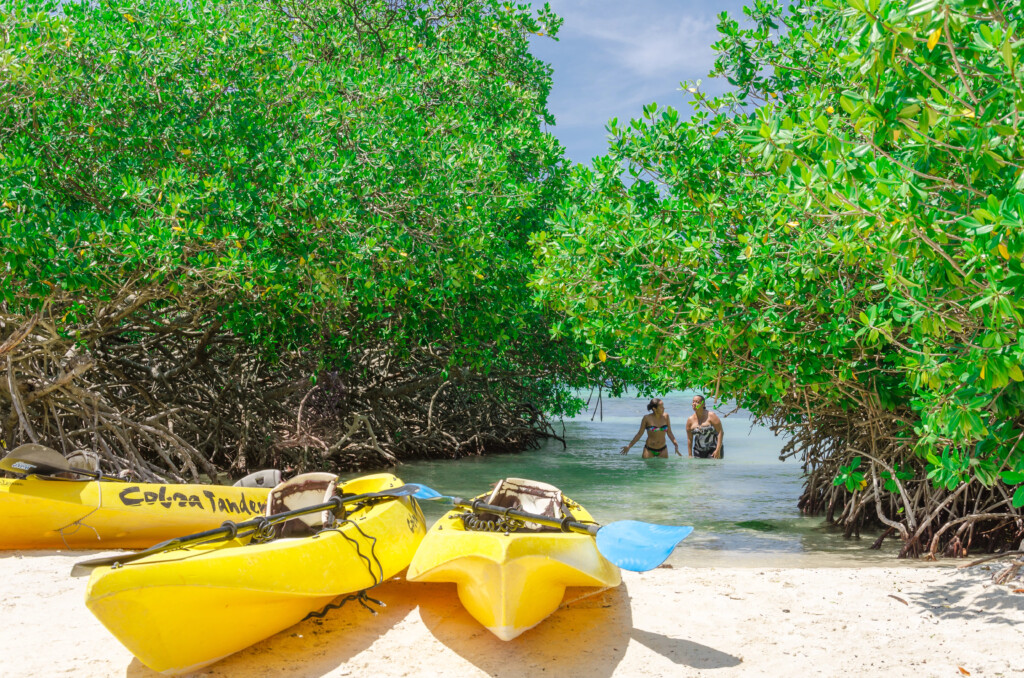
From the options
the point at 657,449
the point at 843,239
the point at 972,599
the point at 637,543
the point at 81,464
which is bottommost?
the point at 972,599

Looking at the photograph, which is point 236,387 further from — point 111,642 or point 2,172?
point 111,642

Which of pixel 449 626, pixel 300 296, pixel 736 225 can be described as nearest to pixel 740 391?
pixel 736 225

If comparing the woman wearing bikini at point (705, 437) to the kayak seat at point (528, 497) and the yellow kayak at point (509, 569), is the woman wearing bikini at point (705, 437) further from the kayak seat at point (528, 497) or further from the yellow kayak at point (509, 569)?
the yellow kayak at point (509, 569)

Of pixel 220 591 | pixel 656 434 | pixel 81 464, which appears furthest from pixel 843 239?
pixel 656 434

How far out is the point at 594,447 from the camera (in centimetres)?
1423

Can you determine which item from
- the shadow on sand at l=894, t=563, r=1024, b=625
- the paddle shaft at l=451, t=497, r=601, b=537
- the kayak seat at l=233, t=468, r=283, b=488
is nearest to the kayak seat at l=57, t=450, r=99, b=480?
the kayak seat at l=233, t=468, r=283, b=488

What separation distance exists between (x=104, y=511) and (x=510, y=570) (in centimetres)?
321

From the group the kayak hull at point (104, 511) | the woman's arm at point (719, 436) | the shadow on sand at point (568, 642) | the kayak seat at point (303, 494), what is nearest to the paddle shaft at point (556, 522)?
the shadow on sand at point (568, 642)

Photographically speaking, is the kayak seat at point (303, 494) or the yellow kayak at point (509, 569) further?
the kayak seat at point (303, 494)

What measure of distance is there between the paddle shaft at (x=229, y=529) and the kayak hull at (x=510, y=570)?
72cm

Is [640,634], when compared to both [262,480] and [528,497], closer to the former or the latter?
[528,497]

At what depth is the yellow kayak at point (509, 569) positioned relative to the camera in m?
3.42

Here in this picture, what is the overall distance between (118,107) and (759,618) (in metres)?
5.95

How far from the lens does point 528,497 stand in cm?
493
